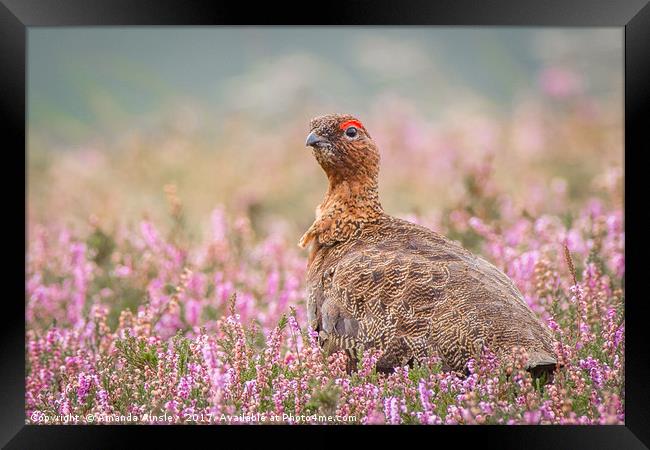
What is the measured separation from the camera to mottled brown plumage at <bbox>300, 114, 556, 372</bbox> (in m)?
3.78

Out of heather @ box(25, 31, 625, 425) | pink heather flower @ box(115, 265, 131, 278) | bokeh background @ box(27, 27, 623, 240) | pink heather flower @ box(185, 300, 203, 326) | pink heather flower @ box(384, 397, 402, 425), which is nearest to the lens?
pink heather flower @ box(384, 397, 402, 425)

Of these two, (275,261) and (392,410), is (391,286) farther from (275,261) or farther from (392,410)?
(275,261)

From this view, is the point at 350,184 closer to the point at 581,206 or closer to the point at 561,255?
the point at 561,255

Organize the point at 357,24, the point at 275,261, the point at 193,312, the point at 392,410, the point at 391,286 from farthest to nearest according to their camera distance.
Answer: the point at 275,261, the point at 193,312, the point at 391,286, the point at 357,24, the point at 392,410

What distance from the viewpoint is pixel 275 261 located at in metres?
6.68

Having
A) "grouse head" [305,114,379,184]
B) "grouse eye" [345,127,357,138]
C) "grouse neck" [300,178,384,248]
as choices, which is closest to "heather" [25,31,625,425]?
"grouse neck" [300,178,384,248]

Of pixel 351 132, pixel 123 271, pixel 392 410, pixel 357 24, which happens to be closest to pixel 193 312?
pixel 123 271

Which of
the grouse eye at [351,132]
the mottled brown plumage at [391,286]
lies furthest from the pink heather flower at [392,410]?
the grouse eye at [351,132]

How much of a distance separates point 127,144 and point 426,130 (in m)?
4.65

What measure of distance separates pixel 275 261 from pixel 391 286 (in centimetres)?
277

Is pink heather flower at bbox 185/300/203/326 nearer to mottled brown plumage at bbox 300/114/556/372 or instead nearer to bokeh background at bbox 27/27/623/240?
mottled brown plumage at bbox 300/114/556/372

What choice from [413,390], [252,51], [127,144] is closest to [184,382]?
[413,390]

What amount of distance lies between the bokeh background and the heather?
60 mm

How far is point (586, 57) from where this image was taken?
14.0 meters
